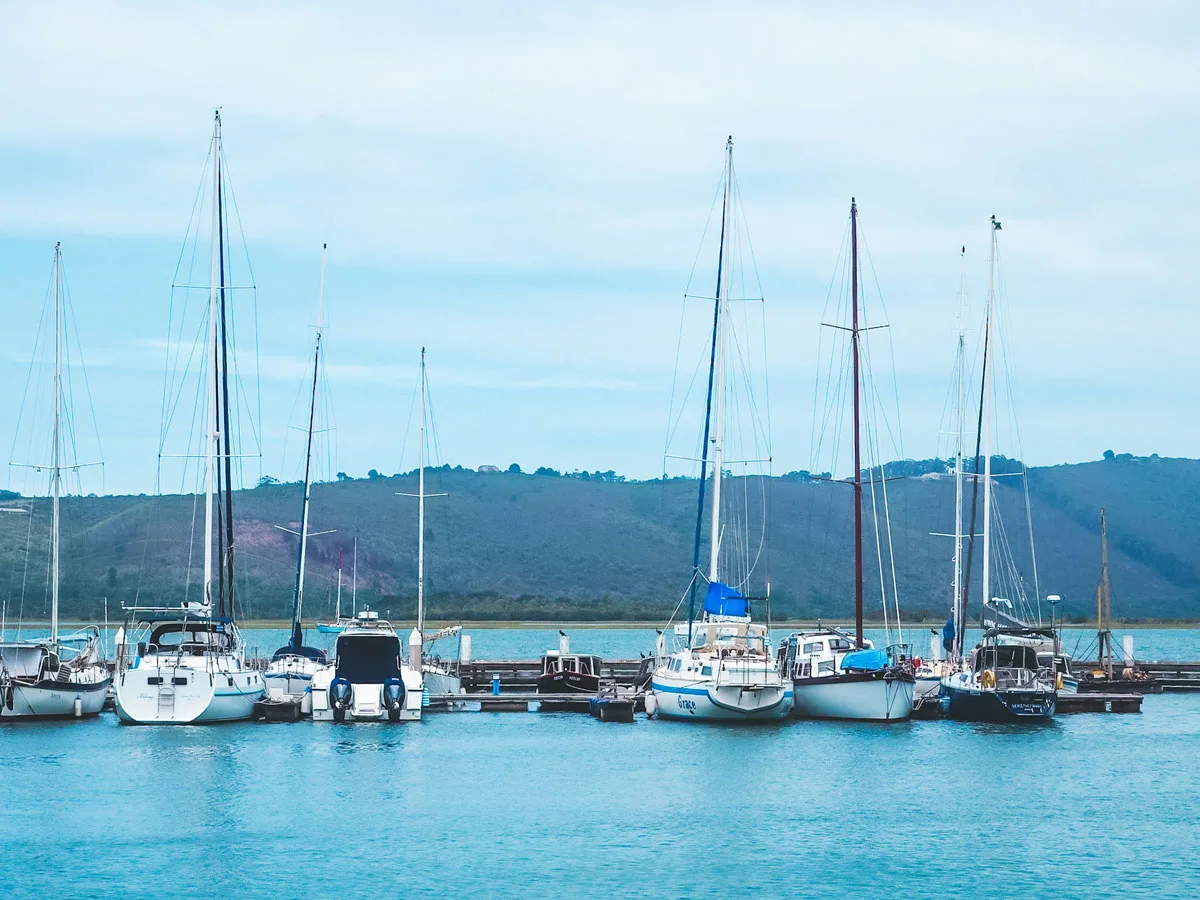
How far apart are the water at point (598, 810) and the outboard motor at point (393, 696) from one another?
70 centimetres

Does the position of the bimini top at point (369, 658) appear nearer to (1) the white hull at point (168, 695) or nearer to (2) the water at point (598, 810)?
(2) the water at point (598, 810)

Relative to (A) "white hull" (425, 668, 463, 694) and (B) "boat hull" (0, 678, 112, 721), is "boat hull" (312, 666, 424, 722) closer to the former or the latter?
(B) "boat hull" (0, 678, 112, 721)

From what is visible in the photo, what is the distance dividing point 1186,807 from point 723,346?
26.5 meters

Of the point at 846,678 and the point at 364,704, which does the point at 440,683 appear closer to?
the point at 364,704

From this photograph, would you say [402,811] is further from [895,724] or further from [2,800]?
[895,724]

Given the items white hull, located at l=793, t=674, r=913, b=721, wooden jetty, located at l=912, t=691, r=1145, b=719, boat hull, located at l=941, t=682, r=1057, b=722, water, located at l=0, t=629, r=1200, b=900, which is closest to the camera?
water, located at l=0, t=629, r=1200, b=900

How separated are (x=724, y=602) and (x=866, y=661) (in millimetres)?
5539

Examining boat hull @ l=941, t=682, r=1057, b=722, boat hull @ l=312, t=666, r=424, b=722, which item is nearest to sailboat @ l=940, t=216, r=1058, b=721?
boat hull @ l=941, t=682, r=1057, b=722

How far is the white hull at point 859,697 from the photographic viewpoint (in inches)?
2199

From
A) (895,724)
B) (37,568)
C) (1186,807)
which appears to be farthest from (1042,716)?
(37,568)

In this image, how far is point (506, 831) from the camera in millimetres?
38469

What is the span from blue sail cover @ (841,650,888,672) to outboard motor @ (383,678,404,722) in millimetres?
15424

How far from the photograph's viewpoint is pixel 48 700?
56531 mm

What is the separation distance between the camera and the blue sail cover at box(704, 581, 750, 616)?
58.4 meters
